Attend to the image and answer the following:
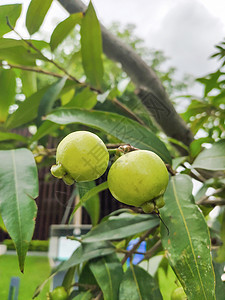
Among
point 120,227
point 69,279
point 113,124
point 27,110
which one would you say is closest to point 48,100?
point 27,110

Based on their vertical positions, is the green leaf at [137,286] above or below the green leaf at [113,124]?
below

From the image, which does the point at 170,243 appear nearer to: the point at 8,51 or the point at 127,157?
the point at 127,157

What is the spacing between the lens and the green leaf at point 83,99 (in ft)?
2.25

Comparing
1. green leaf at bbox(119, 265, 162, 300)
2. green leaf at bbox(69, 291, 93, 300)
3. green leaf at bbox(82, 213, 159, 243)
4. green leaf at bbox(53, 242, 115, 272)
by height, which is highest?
green leaf at bbox(82, 213, 159, 243)

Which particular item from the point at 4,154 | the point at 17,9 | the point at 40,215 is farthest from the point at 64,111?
the point at 40,215

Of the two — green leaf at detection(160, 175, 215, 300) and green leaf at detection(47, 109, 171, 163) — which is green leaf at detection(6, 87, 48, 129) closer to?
green leaf at detection(47, 109, 171, 163)

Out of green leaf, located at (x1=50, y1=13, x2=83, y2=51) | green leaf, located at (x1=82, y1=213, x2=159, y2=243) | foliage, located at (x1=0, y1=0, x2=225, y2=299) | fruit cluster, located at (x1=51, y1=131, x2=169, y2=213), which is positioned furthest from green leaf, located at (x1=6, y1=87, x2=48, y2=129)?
fruit cluster, located at (x1=51, y1=131, x2=169, y2=213)

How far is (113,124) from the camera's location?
0.43m

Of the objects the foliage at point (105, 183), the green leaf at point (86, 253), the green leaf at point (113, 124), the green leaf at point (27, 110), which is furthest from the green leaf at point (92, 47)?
the green leaf at point (86, 253)

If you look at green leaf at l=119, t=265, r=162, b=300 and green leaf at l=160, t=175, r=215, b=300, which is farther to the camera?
green leaf at l=119, t=265, r=162, b=300

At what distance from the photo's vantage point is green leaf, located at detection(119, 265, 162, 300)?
52cm

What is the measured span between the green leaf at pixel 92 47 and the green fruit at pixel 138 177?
0.39m

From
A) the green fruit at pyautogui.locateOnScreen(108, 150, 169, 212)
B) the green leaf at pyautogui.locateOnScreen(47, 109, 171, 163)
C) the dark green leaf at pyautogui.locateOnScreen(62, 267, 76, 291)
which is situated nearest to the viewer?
the green fruit at pyautogui.locateOnScreen(108, 150, 169, 212)

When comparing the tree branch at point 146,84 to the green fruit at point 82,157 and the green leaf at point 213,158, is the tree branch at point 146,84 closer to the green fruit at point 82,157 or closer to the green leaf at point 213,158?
the green leaf at point 213,158
